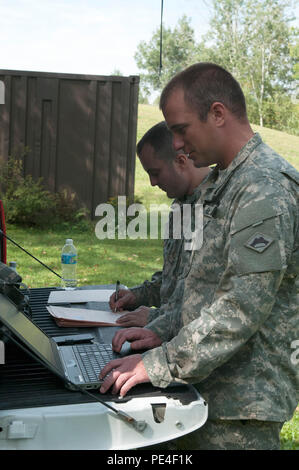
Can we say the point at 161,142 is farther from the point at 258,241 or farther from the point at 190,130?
the point at 258,241

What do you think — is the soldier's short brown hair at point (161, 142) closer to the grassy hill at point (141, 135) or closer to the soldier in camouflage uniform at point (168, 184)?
the soldier in camouflage uniform at point (168, 184)

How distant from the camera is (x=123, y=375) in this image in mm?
1478

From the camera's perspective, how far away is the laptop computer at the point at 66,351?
145 cm

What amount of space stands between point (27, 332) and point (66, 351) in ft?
0.84

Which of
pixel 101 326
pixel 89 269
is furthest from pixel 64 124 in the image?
pixel 101 326

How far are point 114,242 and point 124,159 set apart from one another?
5.70 feet

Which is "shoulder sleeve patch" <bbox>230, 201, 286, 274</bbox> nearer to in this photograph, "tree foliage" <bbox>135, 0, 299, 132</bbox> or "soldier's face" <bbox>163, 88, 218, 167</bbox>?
"soldier's face" <bbox>163, 88, 218, 167</bbox>

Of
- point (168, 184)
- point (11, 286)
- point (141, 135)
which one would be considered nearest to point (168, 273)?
point (168, 184)

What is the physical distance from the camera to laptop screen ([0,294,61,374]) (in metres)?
1.44

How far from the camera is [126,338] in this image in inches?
71.9

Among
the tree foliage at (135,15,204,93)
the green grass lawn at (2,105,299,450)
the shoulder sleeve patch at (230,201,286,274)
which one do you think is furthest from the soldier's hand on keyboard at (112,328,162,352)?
the tree foliage at (135,15,204,93)

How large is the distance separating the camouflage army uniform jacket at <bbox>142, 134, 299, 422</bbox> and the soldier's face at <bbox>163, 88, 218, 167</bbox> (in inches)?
3.1

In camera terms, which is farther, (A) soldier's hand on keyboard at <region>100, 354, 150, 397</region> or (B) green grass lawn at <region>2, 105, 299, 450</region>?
(B) green grass lawn at <region>2, 105, 299, 450</region>
